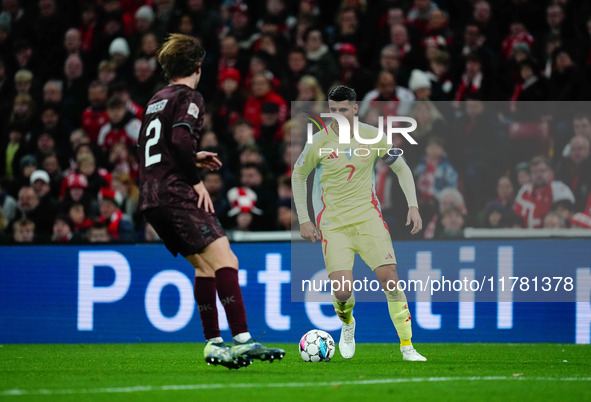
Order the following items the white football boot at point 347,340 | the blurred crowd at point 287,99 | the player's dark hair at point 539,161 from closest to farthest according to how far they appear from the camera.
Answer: the white football boot at point 347,340 < the player's dark hair at point 539,161 < the blurred crowd at point 287,99

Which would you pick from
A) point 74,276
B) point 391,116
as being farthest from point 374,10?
point 74,276

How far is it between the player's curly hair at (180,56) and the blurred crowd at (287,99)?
4.46m

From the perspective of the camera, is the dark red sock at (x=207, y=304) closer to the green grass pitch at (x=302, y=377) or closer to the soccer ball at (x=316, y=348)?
the green grass pitch at (x=302, y=377)

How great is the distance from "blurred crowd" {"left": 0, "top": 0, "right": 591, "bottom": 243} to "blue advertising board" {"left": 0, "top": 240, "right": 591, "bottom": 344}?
36 centimetres

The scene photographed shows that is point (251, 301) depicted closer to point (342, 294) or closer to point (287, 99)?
point (342, 294)

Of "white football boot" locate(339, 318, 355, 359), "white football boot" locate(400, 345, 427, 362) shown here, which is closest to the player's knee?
"white football boot" locate(339, 318, 355, 359)

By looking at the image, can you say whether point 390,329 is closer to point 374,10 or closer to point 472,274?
point 472,274

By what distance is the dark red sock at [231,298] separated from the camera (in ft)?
22.3

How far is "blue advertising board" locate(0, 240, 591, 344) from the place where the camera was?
10.5 m

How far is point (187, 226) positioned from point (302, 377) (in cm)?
130

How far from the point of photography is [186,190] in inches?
267

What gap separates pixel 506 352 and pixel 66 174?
6563 mm

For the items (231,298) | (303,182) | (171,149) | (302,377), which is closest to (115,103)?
(303,182)

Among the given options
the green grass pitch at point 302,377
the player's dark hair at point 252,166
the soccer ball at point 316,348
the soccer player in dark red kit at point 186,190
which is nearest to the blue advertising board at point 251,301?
the green grass pitch at point 302,377
